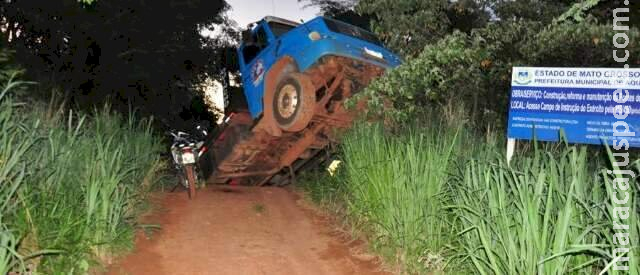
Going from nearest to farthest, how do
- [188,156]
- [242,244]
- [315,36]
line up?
[242,244]
[315,36]
[188,156]

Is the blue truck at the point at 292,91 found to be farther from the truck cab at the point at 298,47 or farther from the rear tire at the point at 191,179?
the rear tire at the point at 191,179

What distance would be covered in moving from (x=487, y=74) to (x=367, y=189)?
3.48m

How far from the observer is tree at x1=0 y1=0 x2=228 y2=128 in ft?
47.0

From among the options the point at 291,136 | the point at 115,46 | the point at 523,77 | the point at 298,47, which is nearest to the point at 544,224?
the point at 523,77

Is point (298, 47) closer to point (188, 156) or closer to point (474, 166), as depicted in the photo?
point (188, 156)

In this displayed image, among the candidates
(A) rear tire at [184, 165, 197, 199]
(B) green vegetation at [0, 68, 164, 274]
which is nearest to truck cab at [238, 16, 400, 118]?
(A) rear tire at [184, 165, 197, 199]

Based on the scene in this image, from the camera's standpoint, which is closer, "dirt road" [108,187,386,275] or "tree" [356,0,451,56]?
"dirt road" [108,187,386,275]

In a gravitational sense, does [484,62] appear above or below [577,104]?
above

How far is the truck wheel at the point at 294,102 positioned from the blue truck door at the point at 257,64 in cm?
83

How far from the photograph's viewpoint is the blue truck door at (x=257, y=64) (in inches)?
365

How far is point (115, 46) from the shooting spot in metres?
16.5

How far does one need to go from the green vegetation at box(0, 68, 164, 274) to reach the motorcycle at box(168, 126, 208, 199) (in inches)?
118

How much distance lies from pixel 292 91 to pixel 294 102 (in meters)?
0.17

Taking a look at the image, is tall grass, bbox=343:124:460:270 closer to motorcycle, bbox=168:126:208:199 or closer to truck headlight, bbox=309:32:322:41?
truck headlight, bbox=309:32:322:41
